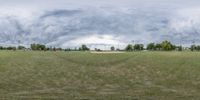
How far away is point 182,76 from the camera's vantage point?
8294cm

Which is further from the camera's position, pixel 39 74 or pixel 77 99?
pixel 39 74

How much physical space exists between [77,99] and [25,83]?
20276mm

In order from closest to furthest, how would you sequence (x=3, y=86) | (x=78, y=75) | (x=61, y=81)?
1. (x=3, y=86)
2. (x=61, y=81)
3. (x=78, y=75)

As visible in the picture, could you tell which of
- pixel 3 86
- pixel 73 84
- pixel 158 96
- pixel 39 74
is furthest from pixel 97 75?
pixel 158 96

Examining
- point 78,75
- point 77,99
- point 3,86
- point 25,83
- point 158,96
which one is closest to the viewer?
point 77,99

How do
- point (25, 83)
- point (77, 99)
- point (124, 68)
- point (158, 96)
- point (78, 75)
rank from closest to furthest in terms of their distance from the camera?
point (77, 99) → point (158, 96) → point (25, 83) → point (78, 75) → point (124, 68)

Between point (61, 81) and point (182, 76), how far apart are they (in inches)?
723

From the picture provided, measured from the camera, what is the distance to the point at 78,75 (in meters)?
82.1

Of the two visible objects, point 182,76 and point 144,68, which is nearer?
point 182,76

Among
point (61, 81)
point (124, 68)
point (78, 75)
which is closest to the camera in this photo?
point (61, 81)

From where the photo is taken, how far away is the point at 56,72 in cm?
8694

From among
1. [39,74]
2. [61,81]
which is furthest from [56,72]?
[61,81]

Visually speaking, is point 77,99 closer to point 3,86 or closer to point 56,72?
point 3,86

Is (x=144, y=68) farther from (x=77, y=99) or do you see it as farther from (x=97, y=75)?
(x=77, y=99)
